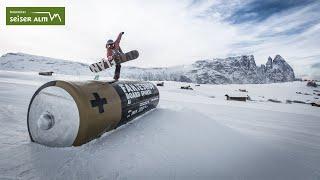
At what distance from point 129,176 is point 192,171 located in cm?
91

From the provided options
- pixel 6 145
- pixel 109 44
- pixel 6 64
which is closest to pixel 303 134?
pixel 109 44

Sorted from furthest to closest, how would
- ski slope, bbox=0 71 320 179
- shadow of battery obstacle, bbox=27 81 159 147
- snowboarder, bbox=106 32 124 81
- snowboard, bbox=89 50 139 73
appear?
1. snowboarder, bbox=106 32 124 81
2. snowboard, bbox=89 50 139 73
3. shadow of battery obstacle, bbox=27 81 159 147
4. ski slope, bbox=0 71 320 179

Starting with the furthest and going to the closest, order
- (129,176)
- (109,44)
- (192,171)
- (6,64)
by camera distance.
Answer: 1. (6,64)
2. (109,44)
3. (192,171)
4. (129,176)

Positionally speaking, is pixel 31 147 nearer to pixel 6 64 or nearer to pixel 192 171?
pixel 192 171

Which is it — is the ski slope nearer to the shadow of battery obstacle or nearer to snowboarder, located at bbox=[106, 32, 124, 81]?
the shadow of battery obstacle

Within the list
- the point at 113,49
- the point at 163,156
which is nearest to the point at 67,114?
the point at 163,156

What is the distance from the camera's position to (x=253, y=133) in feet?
19.7

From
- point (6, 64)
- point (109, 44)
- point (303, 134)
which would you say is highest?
point (6, 64)

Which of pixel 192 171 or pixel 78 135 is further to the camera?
pixel 78 135

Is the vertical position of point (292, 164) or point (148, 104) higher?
point (148, 104)

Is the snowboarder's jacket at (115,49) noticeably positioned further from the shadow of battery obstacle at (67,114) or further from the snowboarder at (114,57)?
the shadow of battery obstacle at (67,114)

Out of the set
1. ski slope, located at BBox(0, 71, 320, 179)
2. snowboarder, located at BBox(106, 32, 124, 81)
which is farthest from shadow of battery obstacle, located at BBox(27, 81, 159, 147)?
snowboarder, located at BBox(106, 32, 124, 81)

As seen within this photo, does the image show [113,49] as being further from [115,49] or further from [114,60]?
[114,60]

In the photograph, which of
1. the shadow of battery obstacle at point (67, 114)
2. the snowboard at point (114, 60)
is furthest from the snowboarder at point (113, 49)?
the shadow of battery obstacle at point (67, 114)
